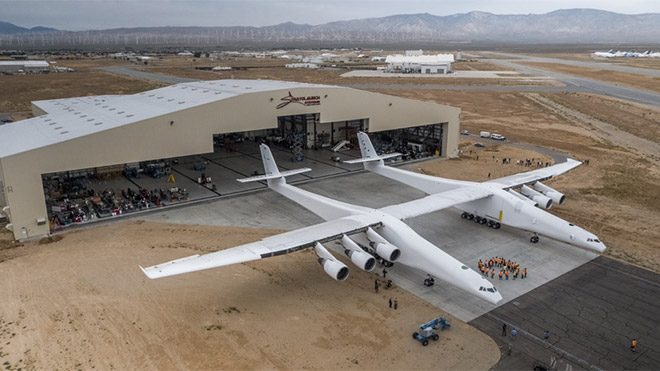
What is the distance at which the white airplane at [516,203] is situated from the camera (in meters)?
32.5

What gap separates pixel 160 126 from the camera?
3922 centimetres

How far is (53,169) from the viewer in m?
34.6

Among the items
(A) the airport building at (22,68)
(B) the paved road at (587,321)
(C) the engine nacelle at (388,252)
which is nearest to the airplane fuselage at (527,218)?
(B) the paved road at (587,321)

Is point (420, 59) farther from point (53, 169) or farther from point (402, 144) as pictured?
point (53, 169)

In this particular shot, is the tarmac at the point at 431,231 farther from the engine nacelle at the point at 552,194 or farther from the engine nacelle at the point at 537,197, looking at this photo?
the engine nacelle at the point at 552,194

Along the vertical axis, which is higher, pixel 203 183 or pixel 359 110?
pixel 359 110

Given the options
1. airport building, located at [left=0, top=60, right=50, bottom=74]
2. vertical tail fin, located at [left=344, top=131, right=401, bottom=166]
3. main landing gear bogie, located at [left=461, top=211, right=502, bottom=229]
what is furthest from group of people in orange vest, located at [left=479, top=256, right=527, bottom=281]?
airport building, located at [left=0, top=60, right=50, bottom=74]

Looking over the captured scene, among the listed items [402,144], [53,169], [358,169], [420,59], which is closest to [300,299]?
[53,169]

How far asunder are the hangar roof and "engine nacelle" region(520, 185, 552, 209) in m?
24.0

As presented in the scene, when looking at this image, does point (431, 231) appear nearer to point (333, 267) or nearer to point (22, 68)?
point (333, 267)

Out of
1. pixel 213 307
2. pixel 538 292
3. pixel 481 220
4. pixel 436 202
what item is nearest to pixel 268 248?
pixel 213 307

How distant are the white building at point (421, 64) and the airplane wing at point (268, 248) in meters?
147

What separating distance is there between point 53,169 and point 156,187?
40.7 ft

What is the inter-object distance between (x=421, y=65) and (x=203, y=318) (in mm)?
159604
